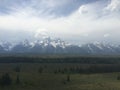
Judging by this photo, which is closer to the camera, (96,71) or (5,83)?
(5,83)

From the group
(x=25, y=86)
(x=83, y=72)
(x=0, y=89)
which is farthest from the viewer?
(x=83, y=72)

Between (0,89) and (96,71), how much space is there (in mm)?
76431

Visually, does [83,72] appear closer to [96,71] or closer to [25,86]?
[96,71]

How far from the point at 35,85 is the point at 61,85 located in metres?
8.52

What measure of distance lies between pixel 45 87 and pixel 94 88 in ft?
50.0

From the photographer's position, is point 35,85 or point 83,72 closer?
point 35,85

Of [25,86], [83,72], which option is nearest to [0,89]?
[25,86]

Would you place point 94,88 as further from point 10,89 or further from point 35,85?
point 10,89

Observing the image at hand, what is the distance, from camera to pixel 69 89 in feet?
266

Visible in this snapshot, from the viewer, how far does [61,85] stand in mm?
89438

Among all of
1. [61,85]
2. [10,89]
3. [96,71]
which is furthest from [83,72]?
[10,89]

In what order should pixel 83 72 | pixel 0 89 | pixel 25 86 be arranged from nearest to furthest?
1. pixel 0 89
2. pixel 25 86
3. pixel 83 72

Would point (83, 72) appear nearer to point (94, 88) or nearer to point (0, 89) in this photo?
point (94, 88)

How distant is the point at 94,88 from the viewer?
271ft
